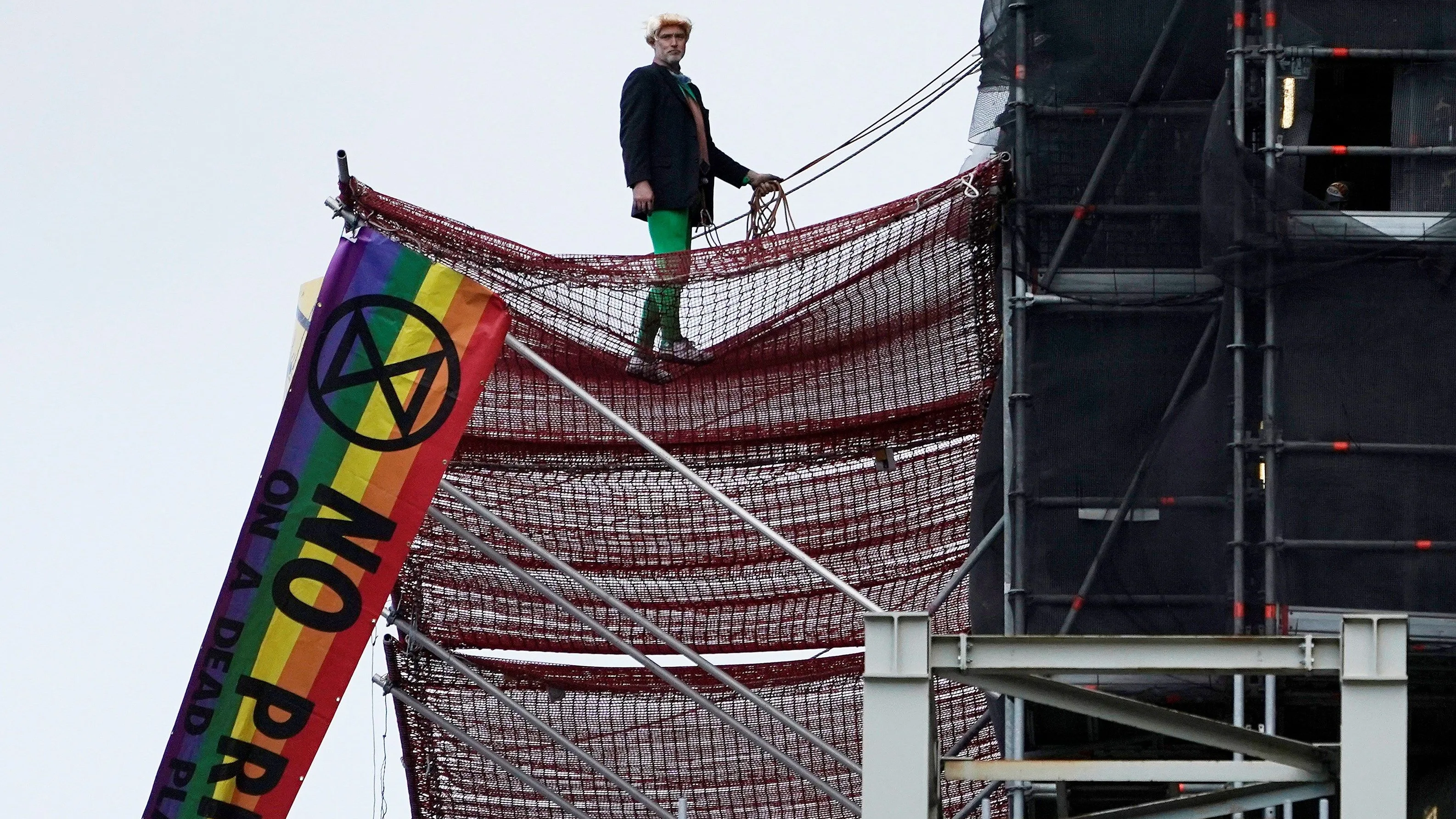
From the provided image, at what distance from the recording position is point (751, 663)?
19.2 metres

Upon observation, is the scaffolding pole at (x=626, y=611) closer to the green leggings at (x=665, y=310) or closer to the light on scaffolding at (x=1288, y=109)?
the green leggings at (x=665, y=310)

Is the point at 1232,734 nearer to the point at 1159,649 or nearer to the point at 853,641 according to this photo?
the point at 1159,649

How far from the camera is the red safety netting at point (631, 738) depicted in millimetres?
19047

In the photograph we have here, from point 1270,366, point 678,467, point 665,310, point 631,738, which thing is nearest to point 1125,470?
point 1270,366

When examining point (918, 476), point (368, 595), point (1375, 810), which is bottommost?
point (1375, 810)

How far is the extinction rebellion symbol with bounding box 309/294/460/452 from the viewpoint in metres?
14.7

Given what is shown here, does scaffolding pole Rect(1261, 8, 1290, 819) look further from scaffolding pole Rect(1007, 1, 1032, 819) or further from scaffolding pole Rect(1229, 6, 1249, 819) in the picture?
scaffolding pole Rect(1007, 1, 1032, 819)

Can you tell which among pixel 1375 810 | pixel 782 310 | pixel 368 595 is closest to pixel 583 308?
pixel 782 310

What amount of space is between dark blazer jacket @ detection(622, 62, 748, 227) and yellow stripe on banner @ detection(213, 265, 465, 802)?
2.80 meters

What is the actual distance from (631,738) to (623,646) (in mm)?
2583

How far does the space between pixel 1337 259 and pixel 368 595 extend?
5.64 meters

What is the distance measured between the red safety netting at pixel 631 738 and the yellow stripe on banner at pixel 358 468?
4432mm

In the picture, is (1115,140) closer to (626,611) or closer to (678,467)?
(678,467)

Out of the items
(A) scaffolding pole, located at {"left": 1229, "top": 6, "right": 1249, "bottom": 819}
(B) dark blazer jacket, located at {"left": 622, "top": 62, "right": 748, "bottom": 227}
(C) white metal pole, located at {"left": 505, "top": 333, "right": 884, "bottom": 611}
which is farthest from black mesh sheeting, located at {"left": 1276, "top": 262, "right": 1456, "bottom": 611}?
(B) dark blazer jacket, located at {"left": 622, "top": 62, "right": 748, "bottom": 227}
